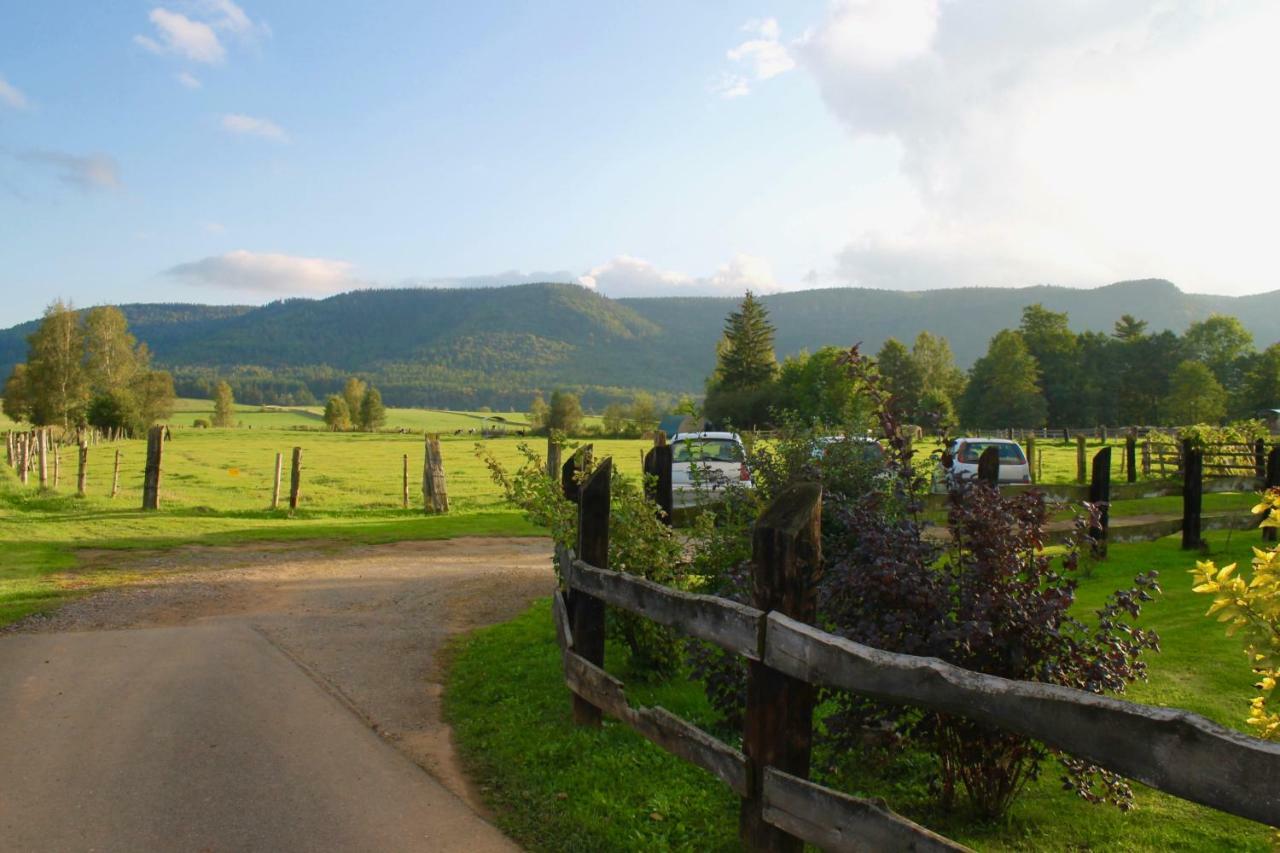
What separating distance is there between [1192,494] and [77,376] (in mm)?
86150

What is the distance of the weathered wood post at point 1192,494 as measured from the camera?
11.2m

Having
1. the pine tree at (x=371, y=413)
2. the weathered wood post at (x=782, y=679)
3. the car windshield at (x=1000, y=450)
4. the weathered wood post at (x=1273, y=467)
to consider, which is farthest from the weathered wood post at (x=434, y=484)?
the pine tree at (x=371, y=413)

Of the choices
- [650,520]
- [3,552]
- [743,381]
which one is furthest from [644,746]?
[743,381]

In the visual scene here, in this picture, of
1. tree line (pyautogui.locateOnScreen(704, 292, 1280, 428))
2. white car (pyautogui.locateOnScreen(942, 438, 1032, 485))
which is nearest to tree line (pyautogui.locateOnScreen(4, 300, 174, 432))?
tree line (pyautogui.locateOnScreen(704, 292, 1280, 428))

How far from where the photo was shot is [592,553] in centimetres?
593

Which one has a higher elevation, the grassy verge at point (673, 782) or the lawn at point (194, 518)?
the grassy verge at point (673, 782)

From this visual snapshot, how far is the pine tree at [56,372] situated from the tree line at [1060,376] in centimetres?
5357

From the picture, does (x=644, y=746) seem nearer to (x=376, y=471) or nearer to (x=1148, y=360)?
(x=376, y=471)

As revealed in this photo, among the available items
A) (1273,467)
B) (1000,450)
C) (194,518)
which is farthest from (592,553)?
(1000,450)

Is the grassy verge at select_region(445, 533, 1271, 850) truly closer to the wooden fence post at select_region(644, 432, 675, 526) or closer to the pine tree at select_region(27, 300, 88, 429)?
the wooden fence post at select_region(644, 432, 675, 526)

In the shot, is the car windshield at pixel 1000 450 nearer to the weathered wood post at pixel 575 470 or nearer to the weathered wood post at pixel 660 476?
the weathered wood post at pixel 660 476

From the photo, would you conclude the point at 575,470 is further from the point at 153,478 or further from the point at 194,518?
the point at 153,478

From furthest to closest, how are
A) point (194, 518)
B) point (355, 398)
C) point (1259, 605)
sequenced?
point (355, 398)
point (194, 518)
point (1259, 605)

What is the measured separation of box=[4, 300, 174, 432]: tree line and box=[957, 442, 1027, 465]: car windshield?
74.0 m
